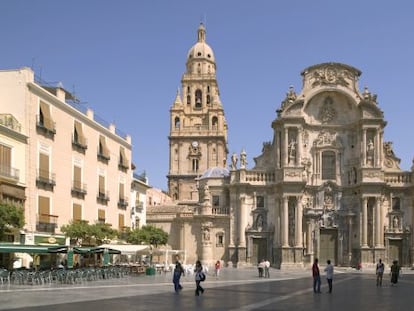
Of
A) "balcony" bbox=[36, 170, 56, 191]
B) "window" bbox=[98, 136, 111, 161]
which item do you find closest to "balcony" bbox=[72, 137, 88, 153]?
"window" bbox=[98, 136, 111, 161]

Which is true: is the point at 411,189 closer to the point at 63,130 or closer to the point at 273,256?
the point at 273,256

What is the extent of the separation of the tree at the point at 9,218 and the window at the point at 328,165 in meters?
39.2

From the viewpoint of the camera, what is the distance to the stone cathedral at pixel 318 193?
2606 inches

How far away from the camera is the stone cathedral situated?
6619 centimetres

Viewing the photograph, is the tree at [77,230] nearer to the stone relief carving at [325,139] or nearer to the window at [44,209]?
the window at [44,209]

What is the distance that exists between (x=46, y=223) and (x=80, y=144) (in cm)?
820

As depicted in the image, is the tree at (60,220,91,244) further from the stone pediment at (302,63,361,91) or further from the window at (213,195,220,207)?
the stone pediment at (302,63,361,91)

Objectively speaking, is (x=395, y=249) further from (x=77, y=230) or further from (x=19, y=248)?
(x=19, y=248)

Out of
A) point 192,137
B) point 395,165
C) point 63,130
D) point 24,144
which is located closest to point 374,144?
point 395,165

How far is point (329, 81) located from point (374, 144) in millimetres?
7793

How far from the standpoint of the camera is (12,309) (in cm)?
2092

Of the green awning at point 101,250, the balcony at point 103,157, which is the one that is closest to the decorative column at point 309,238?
the balcony at point 103,157

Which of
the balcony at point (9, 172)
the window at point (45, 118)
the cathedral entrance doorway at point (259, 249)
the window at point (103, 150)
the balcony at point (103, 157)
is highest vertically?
the window at point (45, 118)

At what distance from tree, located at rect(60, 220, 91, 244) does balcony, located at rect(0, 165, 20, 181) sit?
5.59 m
